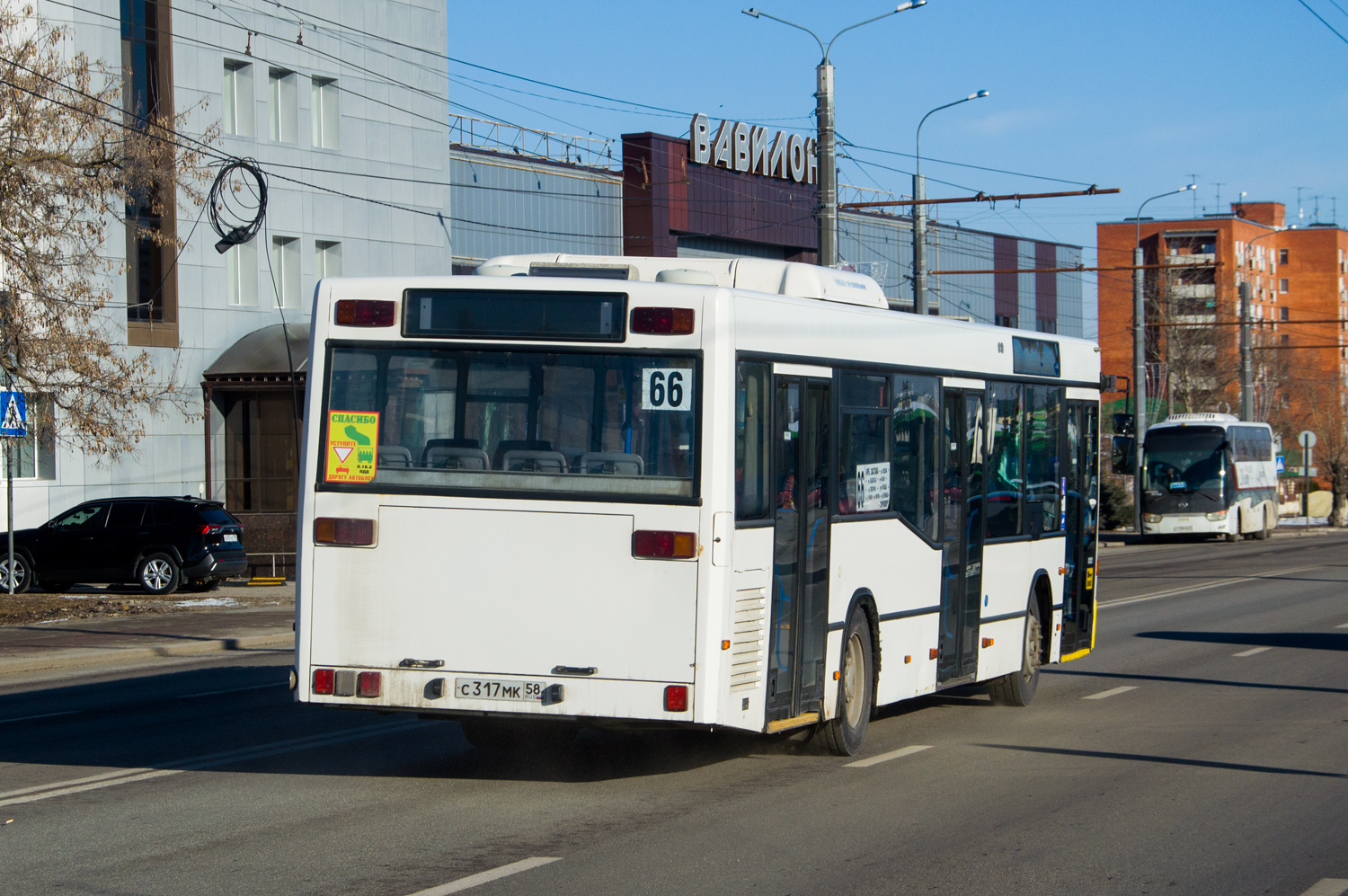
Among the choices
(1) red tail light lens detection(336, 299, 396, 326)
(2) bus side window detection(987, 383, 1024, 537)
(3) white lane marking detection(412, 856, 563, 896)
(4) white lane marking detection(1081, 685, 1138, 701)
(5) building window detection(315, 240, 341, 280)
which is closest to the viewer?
(3) white lane marking detection(412, 856, 563, 896)

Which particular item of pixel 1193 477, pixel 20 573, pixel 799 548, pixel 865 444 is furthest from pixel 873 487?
pixel 1193 477

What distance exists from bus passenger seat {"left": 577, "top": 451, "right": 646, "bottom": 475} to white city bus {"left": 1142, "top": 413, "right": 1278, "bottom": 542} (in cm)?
4196

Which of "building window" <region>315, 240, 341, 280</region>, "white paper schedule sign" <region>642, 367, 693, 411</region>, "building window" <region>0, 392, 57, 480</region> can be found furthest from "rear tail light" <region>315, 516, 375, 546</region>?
"building window" <region>315, 240, 341, 280</region>

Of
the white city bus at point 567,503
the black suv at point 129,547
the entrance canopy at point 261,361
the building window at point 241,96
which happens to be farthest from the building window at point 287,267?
the white city bus at point 567,503

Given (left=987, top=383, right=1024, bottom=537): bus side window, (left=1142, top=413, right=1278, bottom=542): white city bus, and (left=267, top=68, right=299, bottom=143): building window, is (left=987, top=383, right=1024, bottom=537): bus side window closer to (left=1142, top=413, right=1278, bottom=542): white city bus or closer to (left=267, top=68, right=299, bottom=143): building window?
(left=267, top=68, right=299, bottom=143): building window

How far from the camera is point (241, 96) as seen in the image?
3266cm

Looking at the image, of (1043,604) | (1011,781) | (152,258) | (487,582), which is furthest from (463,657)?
(152,258)

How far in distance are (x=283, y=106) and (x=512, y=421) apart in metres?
27.2

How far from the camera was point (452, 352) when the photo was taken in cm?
845

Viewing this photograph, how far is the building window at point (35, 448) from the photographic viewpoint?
21953mm

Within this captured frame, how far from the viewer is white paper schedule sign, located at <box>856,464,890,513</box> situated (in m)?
9.81

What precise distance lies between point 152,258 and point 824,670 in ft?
82.5

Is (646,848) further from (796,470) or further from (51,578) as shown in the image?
(51,578)

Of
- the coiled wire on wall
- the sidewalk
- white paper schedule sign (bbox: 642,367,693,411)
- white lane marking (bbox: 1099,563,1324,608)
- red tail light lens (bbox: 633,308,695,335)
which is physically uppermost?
the coiled wire on wall
